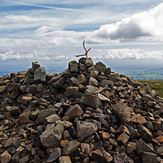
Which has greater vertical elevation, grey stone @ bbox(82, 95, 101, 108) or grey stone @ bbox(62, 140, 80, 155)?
grey stone @ bbox(82, 95, 101, 108)

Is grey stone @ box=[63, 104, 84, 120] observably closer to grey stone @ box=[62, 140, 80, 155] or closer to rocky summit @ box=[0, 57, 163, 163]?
rocky summit @ box=[0, 57, 163, 163]

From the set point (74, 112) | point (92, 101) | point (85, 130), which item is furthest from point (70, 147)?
point (92, 101)

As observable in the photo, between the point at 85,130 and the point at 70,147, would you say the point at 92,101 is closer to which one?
the point at 85,130

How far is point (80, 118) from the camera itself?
1875 centimetres

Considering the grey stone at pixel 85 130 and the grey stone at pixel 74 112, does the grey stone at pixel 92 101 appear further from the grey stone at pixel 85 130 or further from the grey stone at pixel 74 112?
the grey stone at pixel 85 130

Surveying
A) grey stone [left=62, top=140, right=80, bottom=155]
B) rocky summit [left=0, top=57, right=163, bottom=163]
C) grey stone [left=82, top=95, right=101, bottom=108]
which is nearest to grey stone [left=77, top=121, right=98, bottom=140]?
rocky summit [left=0, top=57, right=163, bottom=163]

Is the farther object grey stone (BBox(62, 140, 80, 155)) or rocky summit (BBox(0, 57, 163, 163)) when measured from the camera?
rocky summit (BBox(0, 57, 163, 163))

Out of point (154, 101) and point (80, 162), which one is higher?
point (154, 101)

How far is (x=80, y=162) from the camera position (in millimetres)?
16984

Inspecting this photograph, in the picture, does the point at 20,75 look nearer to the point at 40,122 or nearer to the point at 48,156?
the point at 40,122

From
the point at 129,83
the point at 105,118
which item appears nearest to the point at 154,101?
the point at 129,83

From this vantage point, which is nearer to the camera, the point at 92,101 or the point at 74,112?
the point at 74,112

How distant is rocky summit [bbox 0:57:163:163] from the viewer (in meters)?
17.5

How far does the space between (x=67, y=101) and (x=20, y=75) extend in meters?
7.09
